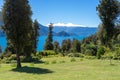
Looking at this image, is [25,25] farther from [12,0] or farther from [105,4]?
[105,4]

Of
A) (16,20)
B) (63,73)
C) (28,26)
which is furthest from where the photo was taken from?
(28,26)

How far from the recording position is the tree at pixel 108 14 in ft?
163

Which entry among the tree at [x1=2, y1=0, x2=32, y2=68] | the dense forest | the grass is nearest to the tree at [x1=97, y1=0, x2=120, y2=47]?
the dense forest

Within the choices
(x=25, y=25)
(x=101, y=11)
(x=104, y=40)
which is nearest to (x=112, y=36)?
(x=104, y=40)

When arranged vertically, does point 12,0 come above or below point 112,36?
above

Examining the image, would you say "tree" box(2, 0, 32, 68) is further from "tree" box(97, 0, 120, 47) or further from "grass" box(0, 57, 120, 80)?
"tree" box(97, 0, 120, 47)

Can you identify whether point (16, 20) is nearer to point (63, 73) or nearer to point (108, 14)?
point (63, 73)

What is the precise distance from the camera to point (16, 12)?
3244 centimetres

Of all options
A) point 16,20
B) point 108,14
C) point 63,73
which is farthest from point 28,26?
point 108,14

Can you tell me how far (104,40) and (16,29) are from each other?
23.8 meters

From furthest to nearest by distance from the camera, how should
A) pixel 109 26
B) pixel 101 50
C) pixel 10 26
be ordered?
pixel 109 26 < pixel 101 50 < pixel 10 26

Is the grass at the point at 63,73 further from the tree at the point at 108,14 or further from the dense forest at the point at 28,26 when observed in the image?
the tree at the point at 108,14

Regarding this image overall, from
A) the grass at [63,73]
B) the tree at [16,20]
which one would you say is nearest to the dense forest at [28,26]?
the tree at [16,20]

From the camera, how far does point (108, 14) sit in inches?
1956
